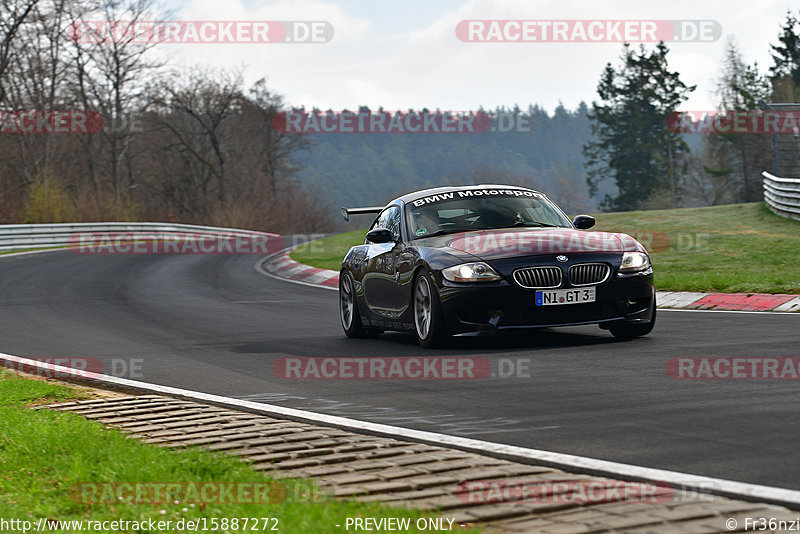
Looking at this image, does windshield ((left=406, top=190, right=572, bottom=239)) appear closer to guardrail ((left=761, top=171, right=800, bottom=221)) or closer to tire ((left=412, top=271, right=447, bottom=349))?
tire ((left=412, top=271, right=447, bottom=349))

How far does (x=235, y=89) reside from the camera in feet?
269

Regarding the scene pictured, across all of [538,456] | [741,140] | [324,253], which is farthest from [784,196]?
[741,140]

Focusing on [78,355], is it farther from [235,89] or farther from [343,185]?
[343,185]

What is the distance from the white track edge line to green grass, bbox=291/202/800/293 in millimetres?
8976

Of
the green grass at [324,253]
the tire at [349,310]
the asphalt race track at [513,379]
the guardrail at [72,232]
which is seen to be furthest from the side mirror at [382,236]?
the guardrail at [72,232]

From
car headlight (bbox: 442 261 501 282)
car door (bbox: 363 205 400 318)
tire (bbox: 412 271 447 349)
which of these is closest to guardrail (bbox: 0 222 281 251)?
car door (bbox: 363 205 400 318)

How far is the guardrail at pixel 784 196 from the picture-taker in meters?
28.0

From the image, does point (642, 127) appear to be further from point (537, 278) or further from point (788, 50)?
point (537, 278)

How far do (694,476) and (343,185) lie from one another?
19227cm

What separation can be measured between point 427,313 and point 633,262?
80.2 inches

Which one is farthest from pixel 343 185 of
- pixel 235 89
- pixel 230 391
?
pixel 230 391

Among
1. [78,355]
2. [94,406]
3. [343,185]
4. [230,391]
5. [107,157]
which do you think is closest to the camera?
[94,406]

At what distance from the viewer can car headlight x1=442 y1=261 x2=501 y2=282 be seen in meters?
9.81

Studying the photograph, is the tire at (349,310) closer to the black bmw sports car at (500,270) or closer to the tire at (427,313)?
the black bmw sports car at (500,270)
